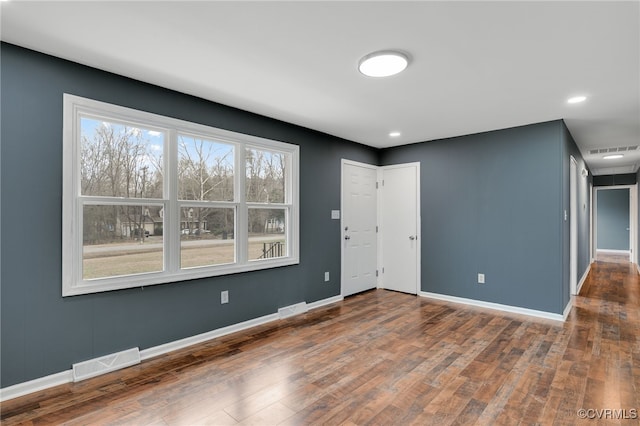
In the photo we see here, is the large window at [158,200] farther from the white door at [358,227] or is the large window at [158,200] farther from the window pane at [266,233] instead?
the white door at [358,227]

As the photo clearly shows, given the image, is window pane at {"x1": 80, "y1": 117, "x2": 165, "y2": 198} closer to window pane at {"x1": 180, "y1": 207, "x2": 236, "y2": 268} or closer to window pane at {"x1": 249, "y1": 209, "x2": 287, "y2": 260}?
window pane at {"x1": 180, "y1": 207, "x2": 236, "y2": 268}

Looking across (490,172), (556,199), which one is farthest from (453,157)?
(556,199)

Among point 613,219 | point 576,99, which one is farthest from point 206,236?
point 613,219

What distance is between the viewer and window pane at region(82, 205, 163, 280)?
2635 mm

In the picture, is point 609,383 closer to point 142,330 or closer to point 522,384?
point 522,384

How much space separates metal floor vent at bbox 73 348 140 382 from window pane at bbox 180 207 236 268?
2.87 ft

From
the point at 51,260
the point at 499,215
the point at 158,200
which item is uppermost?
the point at 158,200

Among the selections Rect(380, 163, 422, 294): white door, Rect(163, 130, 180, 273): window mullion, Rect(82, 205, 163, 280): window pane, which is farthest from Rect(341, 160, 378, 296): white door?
Rect(82, 205, 163, 280): window pane

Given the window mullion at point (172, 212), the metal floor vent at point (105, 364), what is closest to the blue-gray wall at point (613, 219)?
the window mullion at point (172, 212)

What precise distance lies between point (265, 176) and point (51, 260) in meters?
2.26

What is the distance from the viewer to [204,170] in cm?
339

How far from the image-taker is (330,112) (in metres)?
3.78

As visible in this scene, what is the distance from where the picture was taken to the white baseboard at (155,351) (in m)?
2.24

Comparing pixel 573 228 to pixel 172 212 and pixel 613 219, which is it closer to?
pixel 172 212
